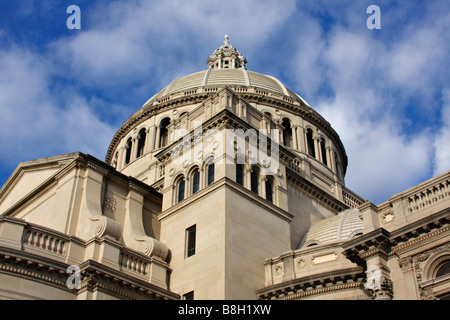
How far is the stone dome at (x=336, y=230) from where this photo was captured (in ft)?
106

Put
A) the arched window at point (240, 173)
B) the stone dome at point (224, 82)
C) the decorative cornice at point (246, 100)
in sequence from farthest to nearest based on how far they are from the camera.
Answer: the stone dome at point (224, 82), the decorative cornice at point (246, 100), the arched window at point (240, 173)

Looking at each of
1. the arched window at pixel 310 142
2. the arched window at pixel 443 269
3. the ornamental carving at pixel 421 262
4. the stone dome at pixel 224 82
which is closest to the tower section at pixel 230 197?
the arched window at pixel 310 142

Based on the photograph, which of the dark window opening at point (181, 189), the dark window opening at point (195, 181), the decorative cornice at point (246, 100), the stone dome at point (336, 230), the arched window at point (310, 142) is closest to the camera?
the dark window opening at point (195, 181)

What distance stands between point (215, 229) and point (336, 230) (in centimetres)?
844

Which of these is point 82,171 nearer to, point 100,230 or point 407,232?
point 100,230

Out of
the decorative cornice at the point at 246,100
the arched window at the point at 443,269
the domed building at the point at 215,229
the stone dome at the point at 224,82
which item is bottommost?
the arched window at the point at 443,269

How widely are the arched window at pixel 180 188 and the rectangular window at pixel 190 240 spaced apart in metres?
2.71

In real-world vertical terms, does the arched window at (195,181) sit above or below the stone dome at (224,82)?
below

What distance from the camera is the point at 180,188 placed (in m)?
33.2

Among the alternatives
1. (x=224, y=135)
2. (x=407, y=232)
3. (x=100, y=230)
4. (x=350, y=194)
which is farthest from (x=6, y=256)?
(x=350, y=194)

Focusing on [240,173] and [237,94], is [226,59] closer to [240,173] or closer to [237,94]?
[237,94]

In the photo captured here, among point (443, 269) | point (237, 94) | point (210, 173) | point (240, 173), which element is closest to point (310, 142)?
point (237, 94)

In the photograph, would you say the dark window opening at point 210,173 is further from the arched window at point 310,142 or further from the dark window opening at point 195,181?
the arched window at point 310,142

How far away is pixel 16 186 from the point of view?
3594 cm
